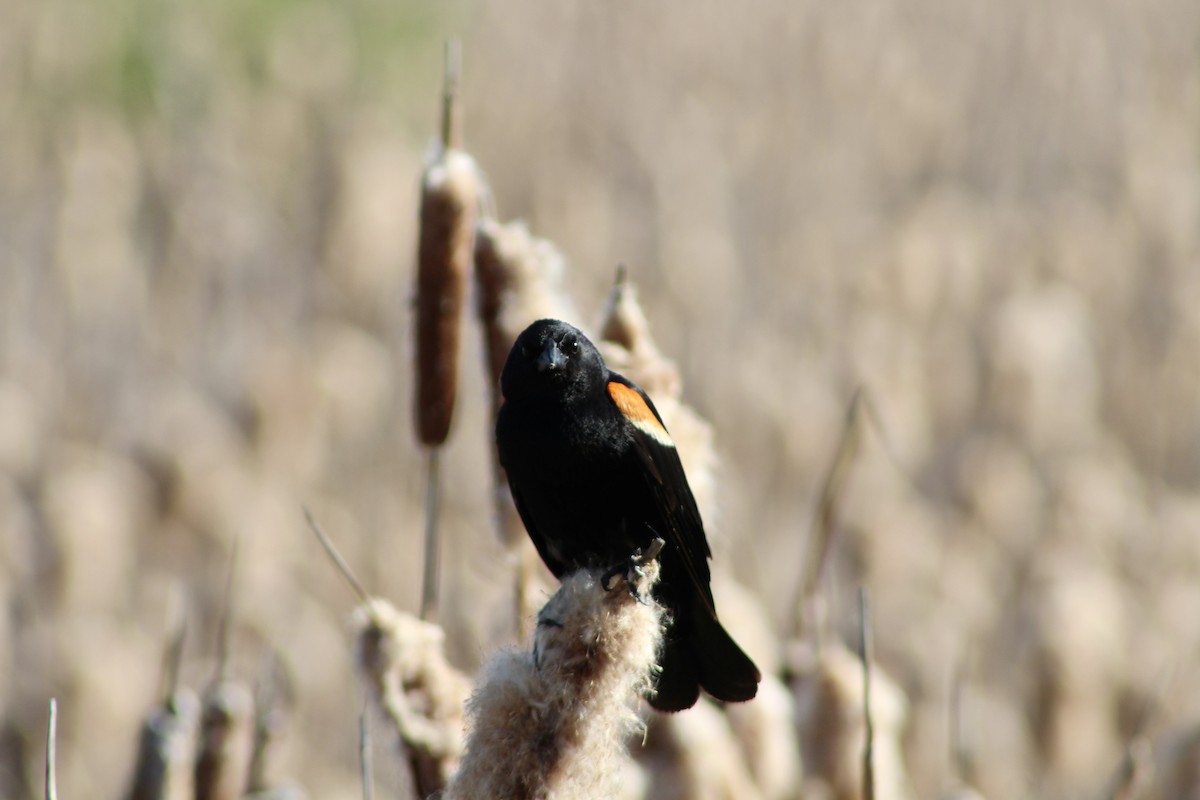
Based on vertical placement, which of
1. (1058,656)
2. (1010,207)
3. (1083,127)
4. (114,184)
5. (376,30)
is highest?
(376,30)

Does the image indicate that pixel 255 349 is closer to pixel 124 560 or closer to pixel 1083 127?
pixel 124 560

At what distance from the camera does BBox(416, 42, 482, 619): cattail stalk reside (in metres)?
1.65

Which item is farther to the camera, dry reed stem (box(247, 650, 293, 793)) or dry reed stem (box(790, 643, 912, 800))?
dry reed stem (box(790, 643, 912, 800))

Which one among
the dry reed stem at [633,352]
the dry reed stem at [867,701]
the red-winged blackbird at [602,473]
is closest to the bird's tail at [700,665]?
the red-winged blackbird at [602,473]

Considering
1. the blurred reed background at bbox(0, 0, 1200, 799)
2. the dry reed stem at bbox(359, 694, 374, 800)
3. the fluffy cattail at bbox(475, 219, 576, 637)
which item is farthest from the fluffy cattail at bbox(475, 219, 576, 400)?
the dry reed stem at bbox(359, 694, 374, 800)

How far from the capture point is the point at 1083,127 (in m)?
7.36

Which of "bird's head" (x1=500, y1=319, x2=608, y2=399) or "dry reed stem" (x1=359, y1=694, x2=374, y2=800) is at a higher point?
"bird's head" (x1=500, y1=319, x2=608, y2=399)

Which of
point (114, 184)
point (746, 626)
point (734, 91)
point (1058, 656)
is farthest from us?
point (734, 91)

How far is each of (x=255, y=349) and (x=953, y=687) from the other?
402 centimetres

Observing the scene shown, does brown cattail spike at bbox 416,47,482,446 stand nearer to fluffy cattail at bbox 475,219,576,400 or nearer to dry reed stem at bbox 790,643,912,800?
fluffy cattail at bbox 475,219,576,400

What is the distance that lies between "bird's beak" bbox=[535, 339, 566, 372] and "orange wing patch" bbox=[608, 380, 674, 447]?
7cm

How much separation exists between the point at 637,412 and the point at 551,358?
0.12 meters

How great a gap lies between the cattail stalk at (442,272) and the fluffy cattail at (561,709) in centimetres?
56

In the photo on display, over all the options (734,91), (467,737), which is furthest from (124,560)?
(734,91)
